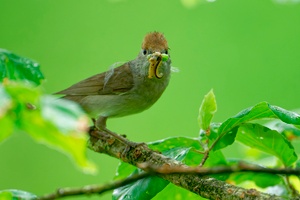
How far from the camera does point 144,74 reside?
1.96 meters

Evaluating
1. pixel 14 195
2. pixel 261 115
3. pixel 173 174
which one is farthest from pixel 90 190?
pixel 261 115

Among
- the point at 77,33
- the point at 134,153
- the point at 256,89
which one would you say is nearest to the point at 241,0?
the point at 256,89

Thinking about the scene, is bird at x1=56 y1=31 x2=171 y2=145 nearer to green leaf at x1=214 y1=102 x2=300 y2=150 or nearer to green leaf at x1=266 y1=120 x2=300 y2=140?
green leaf at x1=266 y1=120 x2=300 y2=140

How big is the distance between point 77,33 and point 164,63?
225 cm

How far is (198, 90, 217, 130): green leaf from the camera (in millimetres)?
1164

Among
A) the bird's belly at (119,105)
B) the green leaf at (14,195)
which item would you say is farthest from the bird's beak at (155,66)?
the green leaf at (14,195)

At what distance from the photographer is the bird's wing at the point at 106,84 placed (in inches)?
78.7

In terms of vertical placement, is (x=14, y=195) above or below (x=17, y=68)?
below

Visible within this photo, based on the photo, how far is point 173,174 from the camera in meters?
0.85

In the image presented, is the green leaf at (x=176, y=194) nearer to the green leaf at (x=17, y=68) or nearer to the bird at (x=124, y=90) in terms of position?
the green leaf at (x=17, y=68)

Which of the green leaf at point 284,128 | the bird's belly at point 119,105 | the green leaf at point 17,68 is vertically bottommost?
the green leaf at point 284,128

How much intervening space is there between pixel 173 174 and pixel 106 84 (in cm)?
122

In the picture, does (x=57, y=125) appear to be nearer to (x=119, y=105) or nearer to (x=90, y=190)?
(x=90, y=190)

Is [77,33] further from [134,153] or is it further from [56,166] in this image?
[134,153]
